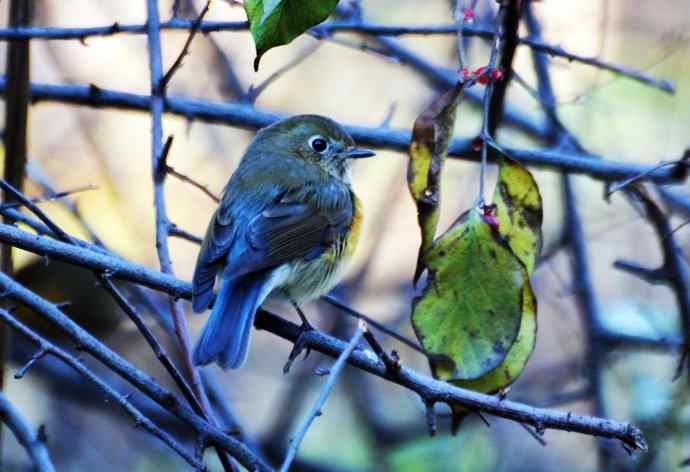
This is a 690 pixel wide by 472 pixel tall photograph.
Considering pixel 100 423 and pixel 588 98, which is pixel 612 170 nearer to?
pixel 588 98

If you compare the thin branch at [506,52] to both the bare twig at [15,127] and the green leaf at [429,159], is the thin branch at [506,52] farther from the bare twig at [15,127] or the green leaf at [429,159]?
the bare twig at [15,127]

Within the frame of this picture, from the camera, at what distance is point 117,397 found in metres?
2.42

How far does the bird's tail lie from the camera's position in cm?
295

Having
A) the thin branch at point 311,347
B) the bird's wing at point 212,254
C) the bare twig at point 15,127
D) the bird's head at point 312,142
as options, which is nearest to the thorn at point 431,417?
the thin branch at point 311,347

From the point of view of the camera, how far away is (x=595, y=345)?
14.4 feet

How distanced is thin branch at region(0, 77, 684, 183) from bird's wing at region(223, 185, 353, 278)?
318 millimetres

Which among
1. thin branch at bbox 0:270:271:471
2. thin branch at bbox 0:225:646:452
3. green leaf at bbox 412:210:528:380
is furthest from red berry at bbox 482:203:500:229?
thin branch at bbox 0:270:271:471

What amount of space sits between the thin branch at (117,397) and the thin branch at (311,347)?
54 millimetres

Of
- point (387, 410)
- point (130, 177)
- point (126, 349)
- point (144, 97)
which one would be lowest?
point (387, 410)

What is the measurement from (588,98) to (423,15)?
9.13 feet

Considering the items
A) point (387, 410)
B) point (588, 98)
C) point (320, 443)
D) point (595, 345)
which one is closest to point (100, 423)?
point (320, 443)

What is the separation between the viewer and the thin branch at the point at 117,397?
228cm

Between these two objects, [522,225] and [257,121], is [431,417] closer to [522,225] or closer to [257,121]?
[522,225]

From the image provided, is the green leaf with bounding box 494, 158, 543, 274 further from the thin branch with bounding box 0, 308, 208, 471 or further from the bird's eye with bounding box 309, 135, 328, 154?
the bird's eye with bounding box 309, 135, 328, 154
